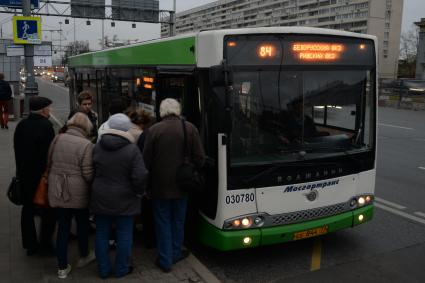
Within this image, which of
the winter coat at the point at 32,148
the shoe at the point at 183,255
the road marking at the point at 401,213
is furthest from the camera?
the road marking at the point at 401,213

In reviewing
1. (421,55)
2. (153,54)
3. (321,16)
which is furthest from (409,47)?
(153,54)

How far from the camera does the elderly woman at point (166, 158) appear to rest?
4.72m

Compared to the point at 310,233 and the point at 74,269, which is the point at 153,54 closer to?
the point at 74,269

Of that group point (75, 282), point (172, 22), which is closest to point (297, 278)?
point (75, 282)

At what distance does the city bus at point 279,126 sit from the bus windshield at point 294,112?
0.01m

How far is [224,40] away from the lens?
4.74 meters

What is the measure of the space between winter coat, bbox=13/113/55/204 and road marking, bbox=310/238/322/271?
10.3 ft

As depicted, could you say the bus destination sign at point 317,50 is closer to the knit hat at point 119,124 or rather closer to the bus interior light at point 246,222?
the bus interior light at point 246,222

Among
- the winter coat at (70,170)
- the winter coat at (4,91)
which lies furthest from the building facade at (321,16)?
the winter coat at (70,170)

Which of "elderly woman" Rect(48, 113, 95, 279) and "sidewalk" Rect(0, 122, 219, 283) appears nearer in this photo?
"elderly woman" Rect(48, 113, 95, 279)

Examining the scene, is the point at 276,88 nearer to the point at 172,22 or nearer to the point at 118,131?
the point at 118,131

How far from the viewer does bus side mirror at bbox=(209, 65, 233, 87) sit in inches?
181

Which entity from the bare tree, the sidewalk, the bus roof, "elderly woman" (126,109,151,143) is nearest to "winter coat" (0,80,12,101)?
the bus roof

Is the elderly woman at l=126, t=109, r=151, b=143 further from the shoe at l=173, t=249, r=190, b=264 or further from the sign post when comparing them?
the sign post
